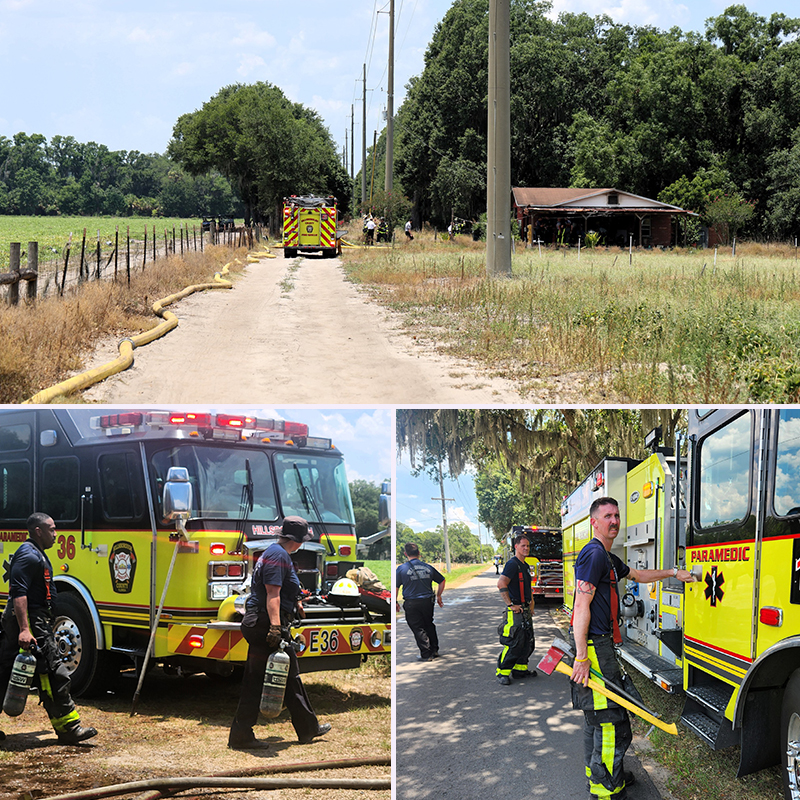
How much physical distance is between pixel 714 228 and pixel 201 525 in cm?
6040

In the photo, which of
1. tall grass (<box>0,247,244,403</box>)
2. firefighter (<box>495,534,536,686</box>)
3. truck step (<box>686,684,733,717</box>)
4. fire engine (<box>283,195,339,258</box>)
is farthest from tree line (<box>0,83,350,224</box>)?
truck step (<box>686,684,733,717</box>)

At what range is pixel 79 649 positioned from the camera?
6031 mm

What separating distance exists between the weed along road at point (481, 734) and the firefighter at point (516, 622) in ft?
0.51

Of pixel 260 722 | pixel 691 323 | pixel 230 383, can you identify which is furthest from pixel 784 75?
pixel 260 722

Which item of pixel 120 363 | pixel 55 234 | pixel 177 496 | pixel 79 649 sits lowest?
pixel 79 649

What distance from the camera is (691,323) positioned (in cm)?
1086

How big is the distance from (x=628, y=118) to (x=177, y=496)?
69.5 meters

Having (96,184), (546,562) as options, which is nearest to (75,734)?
(546,562)

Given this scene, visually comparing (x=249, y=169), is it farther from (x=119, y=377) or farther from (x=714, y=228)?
(x=119, y=377)

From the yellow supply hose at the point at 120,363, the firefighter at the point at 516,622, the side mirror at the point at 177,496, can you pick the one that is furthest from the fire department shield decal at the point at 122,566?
the firefighter at the point at 516,622

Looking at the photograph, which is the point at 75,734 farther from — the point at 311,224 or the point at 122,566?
the point at 311,224

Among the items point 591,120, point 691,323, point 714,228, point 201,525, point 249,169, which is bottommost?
point 201,525

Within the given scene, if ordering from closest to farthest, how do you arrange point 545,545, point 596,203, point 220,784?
point 220,784
point 545,545
point 596,203

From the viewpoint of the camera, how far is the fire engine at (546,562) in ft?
53.4
